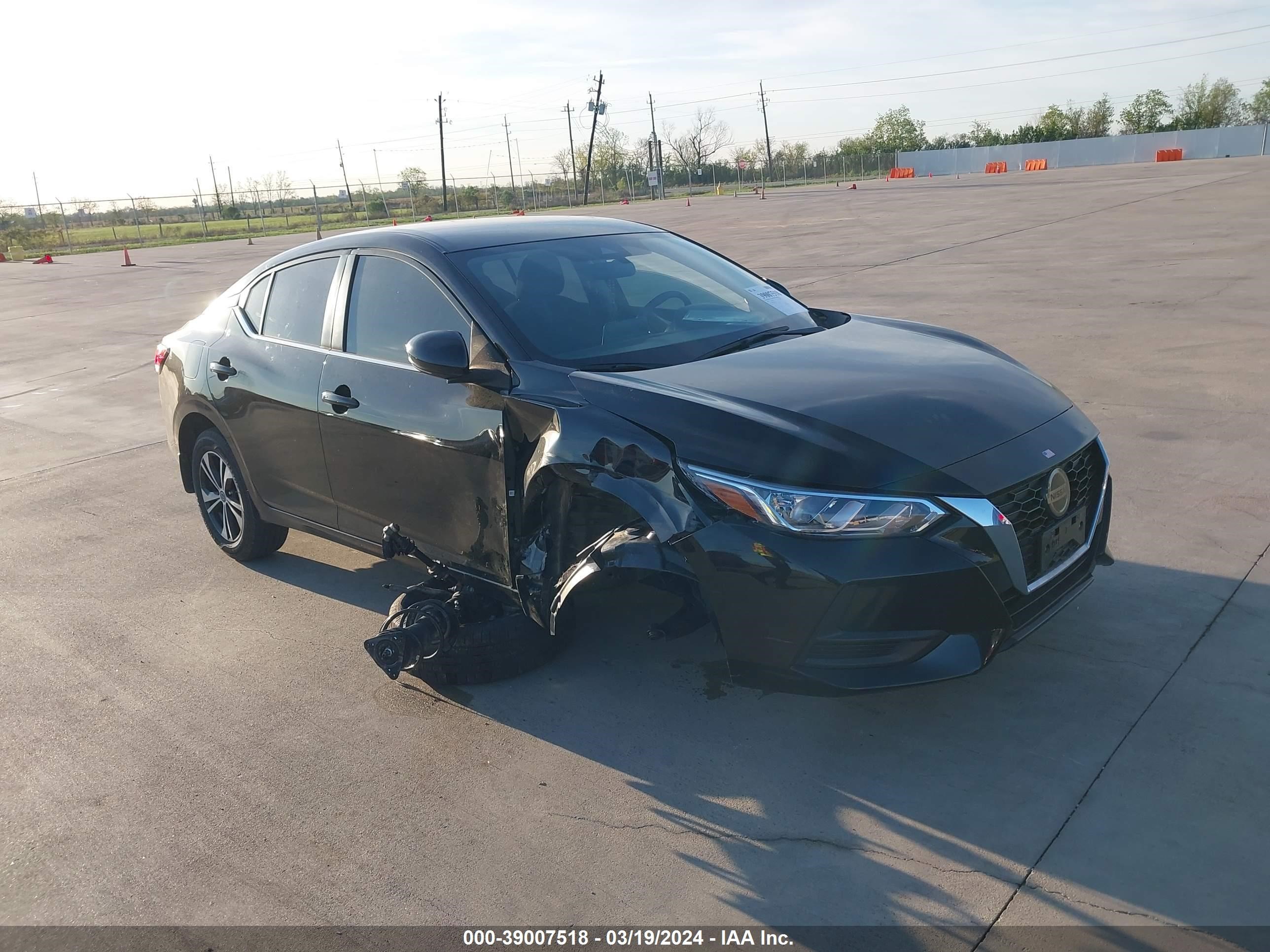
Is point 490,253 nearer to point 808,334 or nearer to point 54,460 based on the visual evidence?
point 808,334

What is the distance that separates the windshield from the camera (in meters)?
4.09

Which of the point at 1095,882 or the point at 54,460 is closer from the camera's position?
the point at 1095,882

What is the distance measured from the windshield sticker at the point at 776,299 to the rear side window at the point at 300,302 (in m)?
1.92

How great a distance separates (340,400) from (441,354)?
892 mm

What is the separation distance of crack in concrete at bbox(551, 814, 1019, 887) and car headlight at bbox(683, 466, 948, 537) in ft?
2.91

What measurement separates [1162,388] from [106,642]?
7.01 metres

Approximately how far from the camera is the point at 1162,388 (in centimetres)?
781

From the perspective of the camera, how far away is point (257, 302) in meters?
5.35

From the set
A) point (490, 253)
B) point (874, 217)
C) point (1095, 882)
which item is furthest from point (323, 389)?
point (874, 217)

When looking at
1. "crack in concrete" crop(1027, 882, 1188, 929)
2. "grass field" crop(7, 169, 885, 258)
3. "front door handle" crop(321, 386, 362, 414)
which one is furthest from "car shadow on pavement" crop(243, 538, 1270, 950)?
"grass field" crop(7, 169, 885, 258)

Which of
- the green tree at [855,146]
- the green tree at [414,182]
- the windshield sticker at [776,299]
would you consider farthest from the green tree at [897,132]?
the windshield sticker at [776,299]

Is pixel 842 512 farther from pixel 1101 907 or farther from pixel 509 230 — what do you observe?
pixel 509 230

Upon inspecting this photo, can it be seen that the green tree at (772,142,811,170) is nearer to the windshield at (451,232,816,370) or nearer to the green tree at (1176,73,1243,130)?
the green tree at (1176,73,1243,130)

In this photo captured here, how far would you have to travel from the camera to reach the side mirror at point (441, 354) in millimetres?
3850
